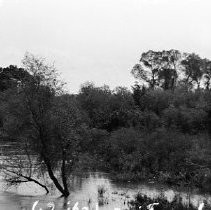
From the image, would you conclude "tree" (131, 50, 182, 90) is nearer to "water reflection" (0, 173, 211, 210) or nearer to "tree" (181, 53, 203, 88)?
"tree" (181, 53, 203, 88)

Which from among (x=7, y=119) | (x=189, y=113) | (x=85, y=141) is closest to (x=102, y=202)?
(x=85, y=141)

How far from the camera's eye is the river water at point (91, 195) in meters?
32.4

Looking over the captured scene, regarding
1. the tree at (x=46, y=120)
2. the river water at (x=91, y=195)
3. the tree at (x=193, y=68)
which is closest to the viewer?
the river water at (x=91, y=195)

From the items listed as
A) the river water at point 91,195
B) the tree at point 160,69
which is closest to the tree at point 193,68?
the tree at point 160,69

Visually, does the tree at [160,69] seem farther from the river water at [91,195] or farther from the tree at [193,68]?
the river water at [91,195]

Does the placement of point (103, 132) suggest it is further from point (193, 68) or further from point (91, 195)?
point (193, 68)

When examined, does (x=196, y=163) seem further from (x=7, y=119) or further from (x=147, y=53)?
(x=147, y=53)

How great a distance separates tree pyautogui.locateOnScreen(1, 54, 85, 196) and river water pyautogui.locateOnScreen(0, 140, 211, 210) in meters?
1.35

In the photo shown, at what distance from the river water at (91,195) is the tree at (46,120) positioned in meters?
1.35

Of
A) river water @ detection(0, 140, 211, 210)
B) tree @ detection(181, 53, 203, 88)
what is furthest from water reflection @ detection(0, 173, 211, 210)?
tree @ detection(181, 53, 203, 88)

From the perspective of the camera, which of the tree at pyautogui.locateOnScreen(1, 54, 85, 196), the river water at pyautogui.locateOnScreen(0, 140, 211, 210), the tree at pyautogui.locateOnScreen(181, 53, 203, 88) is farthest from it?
the tree at pyautogui.locateOnScreen(181, 53, 203, 88)

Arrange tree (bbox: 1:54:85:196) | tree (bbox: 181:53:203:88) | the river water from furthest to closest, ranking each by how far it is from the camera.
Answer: tree (bbox: 181:53:203:88) → tree (bbox: 1:54:85:196) → the river water

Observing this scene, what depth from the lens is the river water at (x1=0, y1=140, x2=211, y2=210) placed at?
32.4 m

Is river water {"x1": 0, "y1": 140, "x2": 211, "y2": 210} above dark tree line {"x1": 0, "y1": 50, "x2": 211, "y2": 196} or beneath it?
beneath
